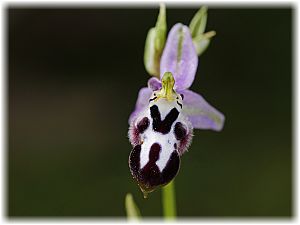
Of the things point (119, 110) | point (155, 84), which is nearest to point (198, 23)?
point (155, 84)

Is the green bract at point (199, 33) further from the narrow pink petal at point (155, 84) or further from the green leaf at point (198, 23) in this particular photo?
the narrow pink petal at point (155, 84)

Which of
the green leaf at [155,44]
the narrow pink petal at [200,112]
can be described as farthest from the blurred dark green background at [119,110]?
the green leaf at [155,44]

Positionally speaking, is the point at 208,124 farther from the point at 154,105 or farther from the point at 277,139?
the point at 277,139

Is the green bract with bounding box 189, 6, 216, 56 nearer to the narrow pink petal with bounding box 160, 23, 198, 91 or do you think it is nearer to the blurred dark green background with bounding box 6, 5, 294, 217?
the narrow pink petal with bounding box 160, 23, 198, 91

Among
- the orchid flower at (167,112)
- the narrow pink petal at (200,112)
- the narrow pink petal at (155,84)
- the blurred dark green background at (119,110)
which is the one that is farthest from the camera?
the blurred dark green background at (119,110)

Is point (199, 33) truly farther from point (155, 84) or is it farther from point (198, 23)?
point (155, 84)

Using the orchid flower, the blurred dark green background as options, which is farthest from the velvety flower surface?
the blurred dark green background
